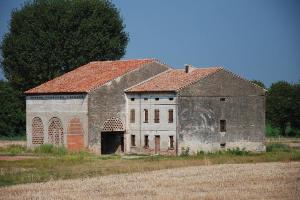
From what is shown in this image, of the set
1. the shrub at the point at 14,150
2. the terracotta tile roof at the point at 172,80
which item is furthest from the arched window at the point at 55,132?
the terracotta tile roof at the point at 172,80

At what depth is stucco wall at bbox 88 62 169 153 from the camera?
62625 millimetres

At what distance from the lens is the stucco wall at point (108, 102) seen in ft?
205

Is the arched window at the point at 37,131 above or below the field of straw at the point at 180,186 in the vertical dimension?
above

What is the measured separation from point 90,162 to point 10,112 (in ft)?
138

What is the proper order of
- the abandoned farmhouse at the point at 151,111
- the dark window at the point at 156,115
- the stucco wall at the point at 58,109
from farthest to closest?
1. the dark window at the point at 156,115
2. the stucco wall at the point at 58,109
3. the abandoned farmhouse at the point at 151,111

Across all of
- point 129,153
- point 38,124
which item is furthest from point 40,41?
point 129,153

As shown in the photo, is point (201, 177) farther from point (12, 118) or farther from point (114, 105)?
point (12, 118)

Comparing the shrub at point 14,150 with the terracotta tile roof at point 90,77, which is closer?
the terracotta tile roof at point 90,77

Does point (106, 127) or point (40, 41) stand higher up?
point (40, 41)

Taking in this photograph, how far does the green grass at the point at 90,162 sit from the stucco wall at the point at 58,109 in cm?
236

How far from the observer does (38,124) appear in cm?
6725

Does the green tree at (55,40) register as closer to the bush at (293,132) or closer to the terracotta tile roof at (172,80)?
the terracotta tile roof at (172,80)

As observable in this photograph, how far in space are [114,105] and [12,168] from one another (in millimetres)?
17492

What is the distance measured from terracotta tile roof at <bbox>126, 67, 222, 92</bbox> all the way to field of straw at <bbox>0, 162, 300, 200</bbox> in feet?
54.0
